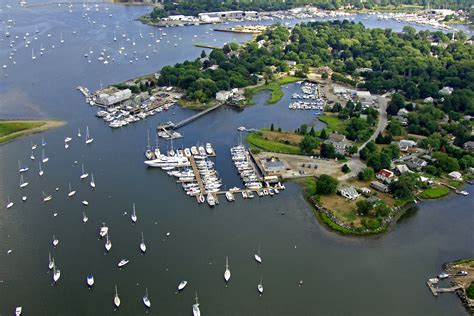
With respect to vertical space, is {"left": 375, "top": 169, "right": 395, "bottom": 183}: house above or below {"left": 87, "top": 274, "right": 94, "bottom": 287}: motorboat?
above

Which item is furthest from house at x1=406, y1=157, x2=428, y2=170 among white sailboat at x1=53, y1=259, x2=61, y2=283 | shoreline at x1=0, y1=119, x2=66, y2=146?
shoreline at x1=0, y1=119, x2=66, y2=146

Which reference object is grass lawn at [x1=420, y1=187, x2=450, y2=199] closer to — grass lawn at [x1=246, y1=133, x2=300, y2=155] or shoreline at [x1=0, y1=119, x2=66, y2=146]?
grass lawn at [x1=246, y1=133, x2=300, y2=155]

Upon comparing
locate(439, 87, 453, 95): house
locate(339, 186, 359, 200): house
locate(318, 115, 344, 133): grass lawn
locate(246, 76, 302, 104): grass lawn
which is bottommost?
locate(246, 76, 302, 104): grass lawn

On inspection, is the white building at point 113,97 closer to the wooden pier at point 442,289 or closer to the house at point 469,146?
the house at point 469,146

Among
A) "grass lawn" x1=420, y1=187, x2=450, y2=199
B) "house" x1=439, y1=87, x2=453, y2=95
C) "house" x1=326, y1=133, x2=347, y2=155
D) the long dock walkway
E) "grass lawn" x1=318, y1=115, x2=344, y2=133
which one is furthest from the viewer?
"house" x1=439, y1=87, x2=453, y2=95

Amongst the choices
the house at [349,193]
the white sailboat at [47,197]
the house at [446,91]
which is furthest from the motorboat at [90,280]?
the house at [446,91]
